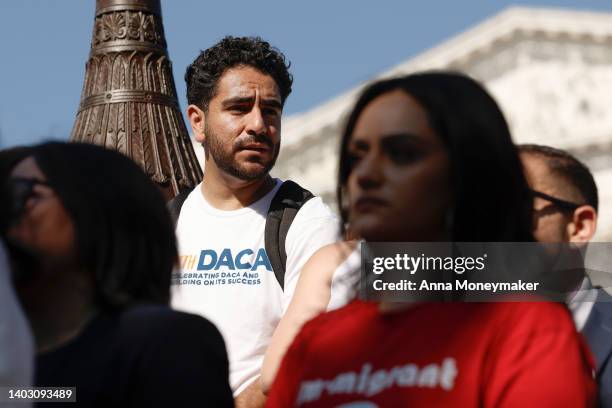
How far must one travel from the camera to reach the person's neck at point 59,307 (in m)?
2.18

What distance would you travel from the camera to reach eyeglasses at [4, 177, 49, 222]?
7.20 ft

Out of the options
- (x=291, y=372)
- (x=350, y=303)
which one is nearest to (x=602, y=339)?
(x=350, y=303)

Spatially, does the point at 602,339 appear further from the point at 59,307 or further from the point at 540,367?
the point at 59,307

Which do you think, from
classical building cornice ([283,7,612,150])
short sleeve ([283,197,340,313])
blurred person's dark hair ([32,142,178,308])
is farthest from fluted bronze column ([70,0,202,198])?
classical building cornice ([283,7,612,150])

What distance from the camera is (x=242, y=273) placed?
3811mm

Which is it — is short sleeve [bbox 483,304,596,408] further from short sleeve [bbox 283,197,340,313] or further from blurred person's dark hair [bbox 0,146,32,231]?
short sleeve [bbox 283,197,340,313]

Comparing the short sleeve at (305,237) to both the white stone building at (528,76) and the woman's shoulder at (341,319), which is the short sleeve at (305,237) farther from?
the white stone building at (528,76)

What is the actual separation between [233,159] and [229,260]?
393 millimetres

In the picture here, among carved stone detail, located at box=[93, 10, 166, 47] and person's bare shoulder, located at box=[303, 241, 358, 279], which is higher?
carved stone detail, located at box=[93, 10, 166, 47]

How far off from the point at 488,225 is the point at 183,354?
570mm

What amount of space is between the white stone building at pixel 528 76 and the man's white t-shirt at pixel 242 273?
2384 cm

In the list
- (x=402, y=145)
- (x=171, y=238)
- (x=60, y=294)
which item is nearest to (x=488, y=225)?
(x=402, y=145)

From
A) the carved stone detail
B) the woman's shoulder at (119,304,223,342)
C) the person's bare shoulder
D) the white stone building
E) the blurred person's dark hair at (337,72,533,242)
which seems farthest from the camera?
Answer: the white stone building

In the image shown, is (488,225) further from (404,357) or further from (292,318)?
(292,318)
